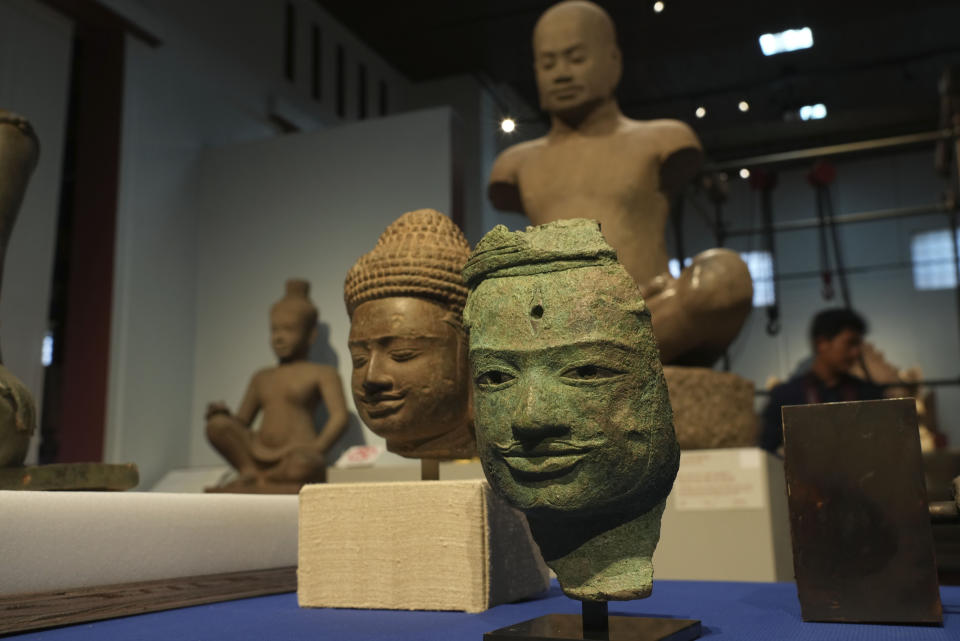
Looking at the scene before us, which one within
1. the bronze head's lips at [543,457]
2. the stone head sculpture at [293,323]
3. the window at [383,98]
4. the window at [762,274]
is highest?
the window at [383,98]

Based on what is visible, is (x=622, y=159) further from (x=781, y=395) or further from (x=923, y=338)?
(x=923, y=338)

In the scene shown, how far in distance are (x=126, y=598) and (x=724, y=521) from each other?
5.62 ft

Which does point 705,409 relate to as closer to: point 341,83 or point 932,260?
point 341,83

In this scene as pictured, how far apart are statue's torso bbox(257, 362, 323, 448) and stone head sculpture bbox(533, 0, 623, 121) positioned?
2.09 m

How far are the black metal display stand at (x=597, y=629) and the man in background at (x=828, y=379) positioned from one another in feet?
7.54

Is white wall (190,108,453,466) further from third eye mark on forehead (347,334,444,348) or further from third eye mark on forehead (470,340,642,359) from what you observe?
third eye mark on forehead (470,340,642,359)

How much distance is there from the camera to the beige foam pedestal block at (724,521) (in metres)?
2.67

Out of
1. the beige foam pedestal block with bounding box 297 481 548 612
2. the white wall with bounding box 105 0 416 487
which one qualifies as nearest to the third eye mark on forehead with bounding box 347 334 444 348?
the beige foam pedestal block with bounding box 297 481 548 612

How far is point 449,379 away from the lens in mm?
2062

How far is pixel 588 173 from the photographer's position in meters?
3.57

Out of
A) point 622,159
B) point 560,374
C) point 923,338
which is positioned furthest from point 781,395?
point 923,338

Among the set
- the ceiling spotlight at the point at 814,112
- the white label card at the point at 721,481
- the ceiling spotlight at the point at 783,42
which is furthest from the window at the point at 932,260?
the white label card at the point at 721,481

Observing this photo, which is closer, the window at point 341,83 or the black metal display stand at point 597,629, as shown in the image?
the black metal display stand at point 597,629

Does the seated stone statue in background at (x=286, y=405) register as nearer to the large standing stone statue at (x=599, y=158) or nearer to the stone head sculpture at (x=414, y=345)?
the large standing stone statue at (x=599, y=158)
